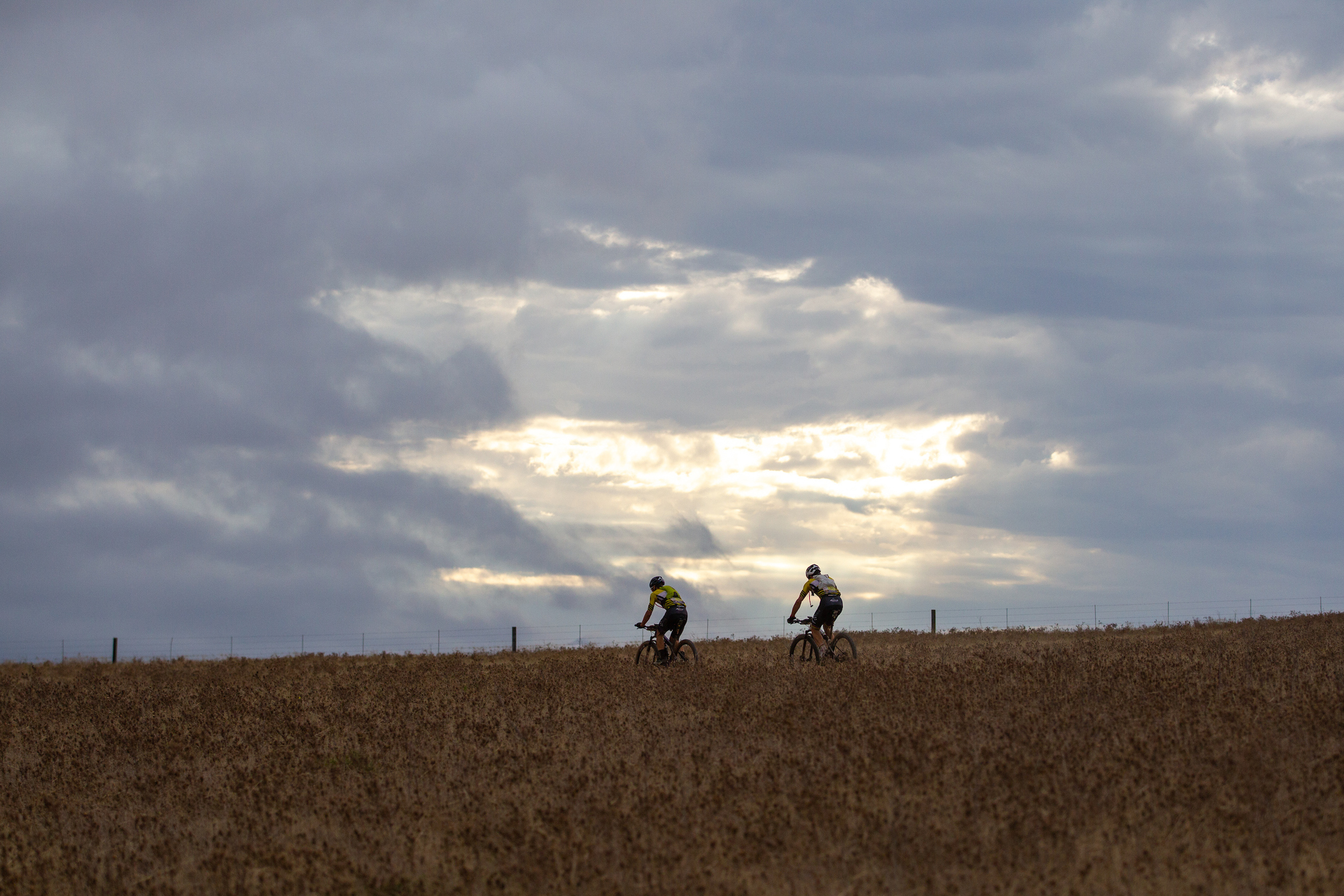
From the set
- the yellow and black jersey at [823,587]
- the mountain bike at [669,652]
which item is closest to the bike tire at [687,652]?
the mountain bike at [669,652]

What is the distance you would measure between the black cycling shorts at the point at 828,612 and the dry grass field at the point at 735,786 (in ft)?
6.85

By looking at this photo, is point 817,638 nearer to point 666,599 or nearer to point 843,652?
point 843,652

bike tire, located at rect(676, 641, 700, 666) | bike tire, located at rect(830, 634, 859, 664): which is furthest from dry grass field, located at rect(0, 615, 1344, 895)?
bike tire, located at rect(676, 641, 700, 666)

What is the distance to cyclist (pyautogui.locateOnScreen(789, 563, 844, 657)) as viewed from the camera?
1845 centimetres

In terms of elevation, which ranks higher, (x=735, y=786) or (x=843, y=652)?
(x=843, y=652)

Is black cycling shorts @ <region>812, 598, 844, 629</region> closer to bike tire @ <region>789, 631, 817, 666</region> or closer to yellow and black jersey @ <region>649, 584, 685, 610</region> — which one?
bike tire @ <region>789, 631, 817, 666</region>

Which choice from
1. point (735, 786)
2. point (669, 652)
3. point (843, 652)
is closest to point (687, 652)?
point (669, 652)

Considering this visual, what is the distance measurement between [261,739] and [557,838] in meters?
7.45

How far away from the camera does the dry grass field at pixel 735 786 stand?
7.74 metres

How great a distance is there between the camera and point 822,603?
18594 millimetres

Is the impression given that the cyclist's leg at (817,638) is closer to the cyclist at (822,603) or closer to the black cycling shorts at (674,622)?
the cyclist at (822,603)

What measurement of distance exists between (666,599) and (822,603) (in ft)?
10.1

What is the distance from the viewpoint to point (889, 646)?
935 inches

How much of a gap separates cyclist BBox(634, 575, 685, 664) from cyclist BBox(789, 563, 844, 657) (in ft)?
7.61
